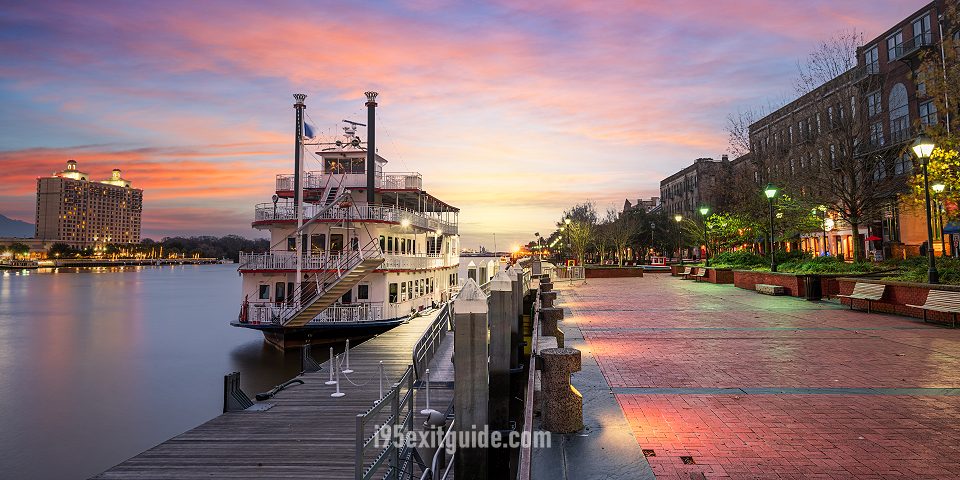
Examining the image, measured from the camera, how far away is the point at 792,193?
29.4 metres

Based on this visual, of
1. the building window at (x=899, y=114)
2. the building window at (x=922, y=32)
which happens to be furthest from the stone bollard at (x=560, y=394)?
the building window at (x=922, y=32)

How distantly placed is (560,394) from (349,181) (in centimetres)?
2755

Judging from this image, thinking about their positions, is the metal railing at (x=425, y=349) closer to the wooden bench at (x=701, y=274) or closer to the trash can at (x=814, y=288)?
the trash can at (x=814, y=288)

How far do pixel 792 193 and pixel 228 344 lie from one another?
3725cm

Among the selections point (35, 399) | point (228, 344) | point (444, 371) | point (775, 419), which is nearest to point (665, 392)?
point (775, 419)

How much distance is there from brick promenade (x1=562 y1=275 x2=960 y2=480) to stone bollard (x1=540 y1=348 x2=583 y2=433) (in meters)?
0.79

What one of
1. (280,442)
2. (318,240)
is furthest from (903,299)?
(318,240)

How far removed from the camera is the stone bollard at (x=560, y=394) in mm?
5777

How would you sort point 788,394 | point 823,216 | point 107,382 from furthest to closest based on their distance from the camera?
point 823,216 → point 107,382 → point 788,394

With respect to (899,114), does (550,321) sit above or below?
below

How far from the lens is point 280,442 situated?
882 centimetres

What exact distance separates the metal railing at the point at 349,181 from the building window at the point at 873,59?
38206 mm

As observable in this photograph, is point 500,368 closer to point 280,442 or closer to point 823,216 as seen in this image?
point 280,442

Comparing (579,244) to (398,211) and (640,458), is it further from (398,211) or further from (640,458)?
(640,458)
